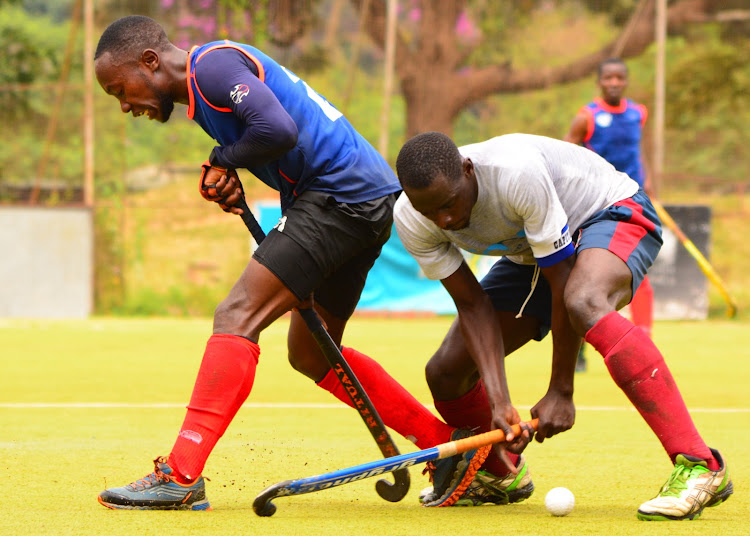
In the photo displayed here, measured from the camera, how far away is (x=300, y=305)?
4.32 metres

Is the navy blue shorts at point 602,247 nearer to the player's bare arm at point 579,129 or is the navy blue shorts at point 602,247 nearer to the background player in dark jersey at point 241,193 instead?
the background player in dark jersey at point 241,193

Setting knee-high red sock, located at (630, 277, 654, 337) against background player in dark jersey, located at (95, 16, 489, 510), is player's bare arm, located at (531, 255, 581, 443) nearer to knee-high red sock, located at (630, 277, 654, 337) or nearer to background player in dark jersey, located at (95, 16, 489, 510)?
background player in dark jersey, located at (95, 16, 489, 510)

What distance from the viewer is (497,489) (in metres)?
4.44

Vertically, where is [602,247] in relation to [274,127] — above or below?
below

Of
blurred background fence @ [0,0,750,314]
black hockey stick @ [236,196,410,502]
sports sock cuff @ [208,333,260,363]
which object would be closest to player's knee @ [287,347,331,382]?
black hockey stick @ [236,196,410,502]

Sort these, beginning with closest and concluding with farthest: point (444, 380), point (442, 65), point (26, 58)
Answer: point (444, 380) → point (442, 65) → point (26, 58)

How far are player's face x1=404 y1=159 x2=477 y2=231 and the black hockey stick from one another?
0.67 metres

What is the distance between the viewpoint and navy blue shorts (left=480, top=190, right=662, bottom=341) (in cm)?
416

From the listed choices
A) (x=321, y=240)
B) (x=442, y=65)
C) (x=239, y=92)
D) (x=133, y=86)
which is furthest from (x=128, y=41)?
(x=442, y=65)

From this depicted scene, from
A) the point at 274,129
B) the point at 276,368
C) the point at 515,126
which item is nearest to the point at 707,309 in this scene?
the point at 515,126

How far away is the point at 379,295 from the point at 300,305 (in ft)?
33.4

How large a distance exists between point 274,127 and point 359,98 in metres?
11.5

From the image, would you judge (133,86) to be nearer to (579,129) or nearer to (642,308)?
(579,129)

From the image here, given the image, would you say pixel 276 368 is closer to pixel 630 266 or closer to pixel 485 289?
pixel 485 289
